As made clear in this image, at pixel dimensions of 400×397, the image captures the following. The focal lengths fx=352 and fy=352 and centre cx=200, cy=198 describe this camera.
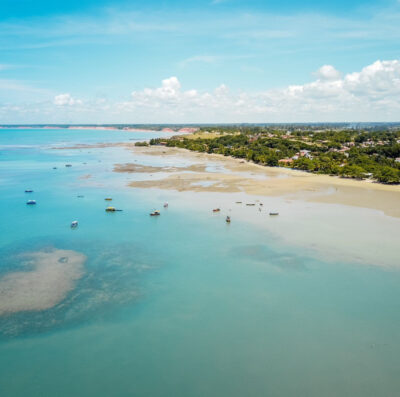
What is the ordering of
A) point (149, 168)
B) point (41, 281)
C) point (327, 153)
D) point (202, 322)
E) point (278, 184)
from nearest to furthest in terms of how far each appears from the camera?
point (202, 322)
point (41, 281)
point (278, 184)
point (149, 168)
point (327, 153)

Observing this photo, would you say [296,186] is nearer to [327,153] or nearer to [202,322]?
[327,153]

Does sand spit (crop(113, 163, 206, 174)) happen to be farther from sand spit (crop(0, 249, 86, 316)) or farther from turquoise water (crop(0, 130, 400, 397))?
sand spit (crop(0, 249, 86, 316))

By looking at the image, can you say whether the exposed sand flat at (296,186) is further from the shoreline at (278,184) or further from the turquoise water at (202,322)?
the turquoise water at (202,322)

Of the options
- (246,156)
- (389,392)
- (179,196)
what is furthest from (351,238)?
(246,156)

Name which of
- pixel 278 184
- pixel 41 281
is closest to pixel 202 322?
pixel 41 281

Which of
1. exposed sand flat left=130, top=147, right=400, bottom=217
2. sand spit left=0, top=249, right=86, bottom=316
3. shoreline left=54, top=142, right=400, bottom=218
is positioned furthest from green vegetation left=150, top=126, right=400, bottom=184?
sand spit left=0, top=249, right=86, bottom=316

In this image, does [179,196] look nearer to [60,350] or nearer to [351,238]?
[351,238]

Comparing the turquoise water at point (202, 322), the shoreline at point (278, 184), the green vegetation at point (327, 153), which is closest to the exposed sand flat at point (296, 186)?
the shoreline at point (278, 184)
